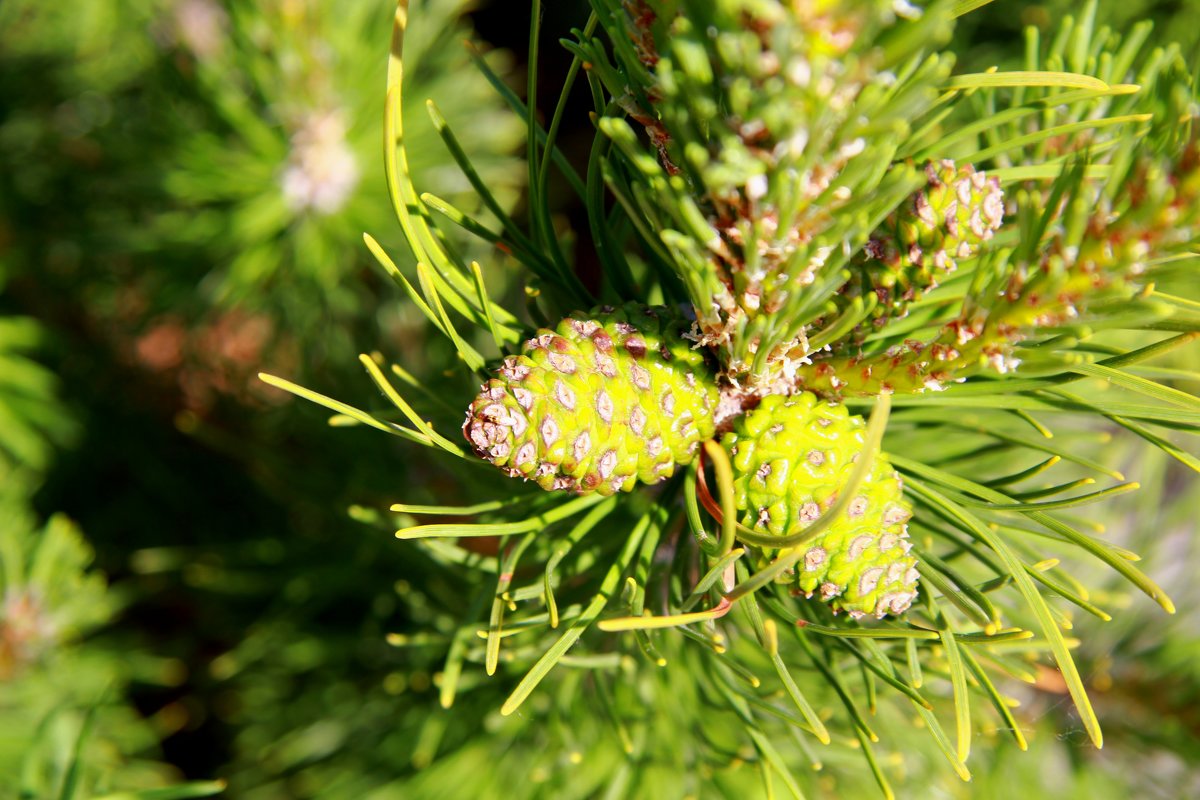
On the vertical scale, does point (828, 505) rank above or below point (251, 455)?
below

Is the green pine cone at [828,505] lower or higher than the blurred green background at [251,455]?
lower

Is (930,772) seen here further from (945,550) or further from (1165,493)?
(1165,493)

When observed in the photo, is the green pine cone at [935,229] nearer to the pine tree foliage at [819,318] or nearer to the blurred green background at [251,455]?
the pine tree foliage at [819,318]

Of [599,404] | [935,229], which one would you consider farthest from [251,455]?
[935,229]

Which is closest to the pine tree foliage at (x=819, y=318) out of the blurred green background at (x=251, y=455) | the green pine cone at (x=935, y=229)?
the green pine cone at (x=935, y=229)

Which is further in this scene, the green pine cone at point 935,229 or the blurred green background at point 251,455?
the blurred green background at point 251,455

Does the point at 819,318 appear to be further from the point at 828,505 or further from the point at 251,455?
the point at 251,455
